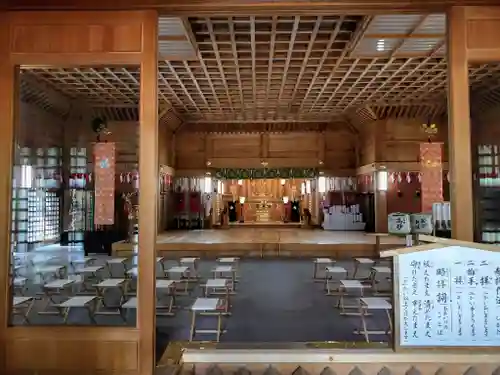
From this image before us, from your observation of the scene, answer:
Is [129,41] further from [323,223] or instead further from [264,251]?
[323,223]

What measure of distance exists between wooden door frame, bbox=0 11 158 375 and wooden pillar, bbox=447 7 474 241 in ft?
6.15

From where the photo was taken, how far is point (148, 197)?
2.85 meters

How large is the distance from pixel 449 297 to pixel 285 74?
670cm

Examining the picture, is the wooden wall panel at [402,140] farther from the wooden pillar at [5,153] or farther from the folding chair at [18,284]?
the wooden pillar at [5,153]

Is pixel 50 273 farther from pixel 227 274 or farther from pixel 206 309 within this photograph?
pixel 206 309

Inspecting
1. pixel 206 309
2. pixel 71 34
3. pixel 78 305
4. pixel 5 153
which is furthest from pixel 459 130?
pixel 78 305

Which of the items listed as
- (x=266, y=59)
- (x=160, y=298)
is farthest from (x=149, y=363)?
(x=266, y=59)

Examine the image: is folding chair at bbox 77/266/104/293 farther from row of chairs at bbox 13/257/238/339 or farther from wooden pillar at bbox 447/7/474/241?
wooden pillar at bbox 447/7/474/241

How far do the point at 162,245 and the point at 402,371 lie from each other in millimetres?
8185

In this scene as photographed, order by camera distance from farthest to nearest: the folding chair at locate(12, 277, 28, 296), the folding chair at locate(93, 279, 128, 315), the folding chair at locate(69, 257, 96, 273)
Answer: the folding chair at locate(69, 257, 96, 273)
the folding chair at locate(93, 279, 128, 315)
the folding chair at locate(12, 277, 28, 296)

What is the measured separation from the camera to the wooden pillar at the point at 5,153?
9.36ft

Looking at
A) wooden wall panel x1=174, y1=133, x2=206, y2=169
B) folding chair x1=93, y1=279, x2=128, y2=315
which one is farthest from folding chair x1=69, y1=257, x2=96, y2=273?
wooden wall panel x1=174, y1=133, x2=206, y2=169

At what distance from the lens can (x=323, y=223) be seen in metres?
15.5

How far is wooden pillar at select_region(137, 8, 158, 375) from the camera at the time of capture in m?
2.78
